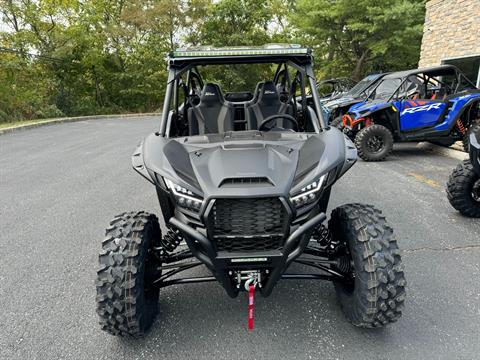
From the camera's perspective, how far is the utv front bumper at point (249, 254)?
1755 mm

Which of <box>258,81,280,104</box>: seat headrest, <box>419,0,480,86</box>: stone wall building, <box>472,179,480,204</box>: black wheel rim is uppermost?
<box>419,0,480,86</box>: stone wall building

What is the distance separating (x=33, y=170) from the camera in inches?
251

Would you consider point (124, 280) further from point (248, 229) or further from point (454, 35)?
point (454, 35)

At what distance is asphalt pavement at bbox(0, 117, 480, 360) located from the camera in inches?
79.7

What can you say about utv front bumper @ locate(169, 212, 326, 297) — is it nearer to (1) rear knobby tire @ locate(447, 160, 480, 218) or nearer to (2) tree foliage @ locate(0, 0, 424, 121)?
(1) rear knobby tire @ locate(447, 160, 480, 218)

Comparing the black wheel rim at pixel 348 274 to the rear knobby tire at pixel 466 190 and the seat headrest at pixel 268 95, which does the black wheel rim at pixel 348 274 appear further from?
the rear knobby tire at pixel 466 190

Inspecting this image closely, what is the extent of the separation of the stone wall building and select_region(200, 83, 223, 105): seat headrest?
7.52m

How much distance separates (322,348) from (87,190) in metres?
4.23

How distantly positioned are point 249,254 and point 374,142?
5518 millimetres

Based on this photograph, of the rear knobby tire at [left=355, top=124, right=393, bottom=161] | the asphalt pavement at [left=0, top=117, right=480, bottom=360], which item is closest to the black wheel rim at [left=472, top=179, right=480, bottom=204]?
the asphalt pavement at [left=0, top=117, right=480, bottom=360]

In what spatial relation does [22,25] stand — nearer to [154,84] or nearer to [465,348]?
[154,84]

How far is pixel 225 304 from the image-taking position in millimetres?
2420

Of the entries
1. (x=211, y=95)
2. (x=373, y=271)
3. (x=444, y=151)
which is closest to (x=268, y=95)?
(x=211, y=95)

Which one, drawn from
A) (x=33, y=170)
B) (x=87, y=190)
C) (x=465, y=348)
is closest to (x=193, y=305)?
(x=465, y=348)
